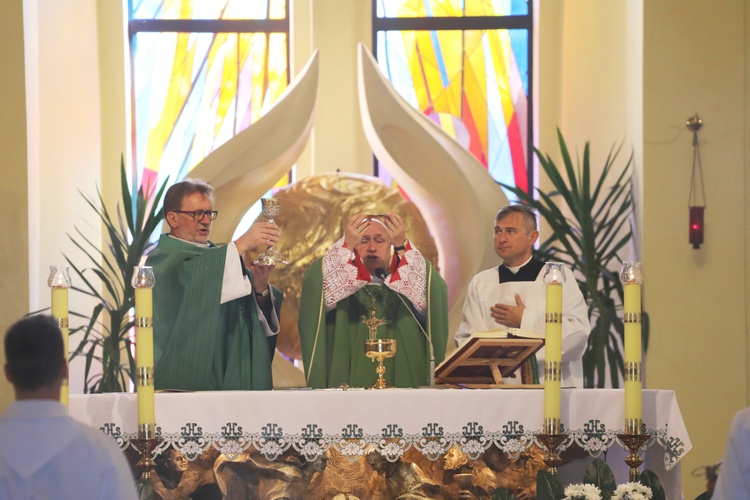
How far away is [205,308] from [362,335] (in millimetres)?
829

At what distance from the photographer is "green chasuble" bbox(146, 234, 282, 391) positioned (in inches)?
213

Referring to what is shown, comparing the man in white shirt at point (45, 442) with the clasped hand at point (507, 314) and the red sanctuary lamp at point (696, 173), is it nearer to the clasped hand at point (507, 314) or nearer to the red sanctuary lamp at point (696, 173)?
the clasped hand at point (507, 314)

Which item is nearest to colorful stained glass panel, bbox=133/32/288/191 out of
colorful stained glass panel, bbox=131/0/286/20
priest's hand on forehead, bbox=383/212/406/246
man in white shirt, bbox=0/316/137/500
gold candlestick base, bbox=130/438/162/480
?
colorful stained glass panel, bbox=131/0/286/20

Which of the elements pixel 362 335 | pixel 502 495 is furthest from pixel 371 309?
pixel 502 495

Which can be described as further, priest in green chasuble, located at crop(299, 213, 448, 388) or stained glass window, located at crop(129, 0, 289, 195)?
stained glass window, located at crop(129, 0, 289, 195)

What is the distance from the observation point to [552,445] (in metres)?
4.55

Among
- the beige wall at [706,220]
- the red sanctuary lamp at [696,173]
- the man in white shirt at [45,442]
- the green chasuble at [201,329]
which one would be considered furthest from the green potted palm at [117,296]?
the man in white shirt at [45,442]

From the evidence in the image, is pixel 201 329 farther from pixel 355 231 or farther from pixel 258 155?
pixel 258 155

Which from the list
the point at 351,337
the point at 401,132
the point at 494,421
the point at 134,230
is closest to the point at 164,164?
the point at 134,230

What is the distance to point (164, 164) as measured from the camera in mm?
9875

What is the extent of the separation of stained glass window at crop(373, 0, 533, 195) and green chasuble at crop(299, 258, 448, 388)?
408 cm

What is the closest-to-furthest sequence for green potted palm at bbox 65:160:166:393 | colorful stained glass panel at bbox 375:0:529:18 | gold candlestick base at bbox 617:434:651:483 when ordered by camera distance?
gold candlestick base at bbox 617:434:651:483 → green potted palm at bbox 65:160:166:393 → colorful stained glass panel at bbox 375:0:529:18

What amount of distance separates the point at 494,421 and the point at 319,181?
3.95 m

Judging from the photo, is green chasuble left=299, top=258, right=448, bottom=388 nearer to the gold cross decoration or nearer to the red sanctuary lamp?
→ the gold cross decoration
